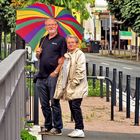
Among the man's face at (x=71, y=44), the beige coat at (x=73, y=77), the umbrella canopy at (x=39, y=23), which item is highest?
the umbrella canopy at (x=39, y=23)

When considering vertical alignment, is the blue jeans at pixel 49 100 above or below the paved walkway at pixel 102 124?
above

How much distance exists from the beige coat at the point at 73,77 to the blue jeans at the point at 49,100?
0.17m

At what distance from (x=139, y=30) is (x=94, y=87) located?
23.3 m

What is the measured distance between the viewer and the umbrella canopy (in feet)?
34.8

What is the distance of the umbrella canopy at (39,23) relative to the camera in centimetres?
1062

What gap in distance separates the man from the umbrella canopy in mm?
1379

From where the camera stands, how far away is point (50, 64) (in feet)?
29.7

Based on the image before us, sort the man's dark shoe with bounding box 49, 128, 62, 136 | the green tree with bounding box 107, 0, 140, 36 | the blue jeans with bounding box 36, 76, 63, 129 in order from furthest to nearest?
1. the green tree with bounding box 107, 0, 140, 36
2. the man's dark shoe with bounding box 49, 128, 62, 136
3. the blue jeans with bounding box 36, 76, 63, 129

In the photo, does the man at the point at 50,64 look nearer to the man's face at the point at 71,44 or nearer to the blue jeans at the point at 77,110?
the man's face at the point at 71,44

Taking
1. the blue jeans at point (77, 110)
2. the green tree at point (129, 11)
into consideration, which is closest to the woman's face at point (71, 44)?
the blue jeans at point (77, 110)

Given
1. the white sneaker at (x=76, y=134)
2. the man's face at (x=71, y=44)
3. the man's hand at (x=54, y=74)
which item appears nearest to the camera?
the man's face at (x=71, y=44)

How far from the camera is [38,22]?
10.9m

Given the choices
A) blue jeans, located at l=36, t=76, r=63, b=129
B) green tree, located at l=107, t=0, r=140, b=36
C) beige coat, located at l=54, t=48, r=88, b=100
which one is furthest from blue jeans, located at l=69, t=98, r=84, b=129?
green tree, located at l=107, t=0, r=140, b=36

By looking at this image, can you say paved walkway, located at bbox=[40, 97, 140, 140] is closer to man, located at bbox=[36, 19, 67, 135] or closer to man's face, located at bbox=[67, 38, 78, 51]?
man, located at bbox=[36, 19, 67, 135]
